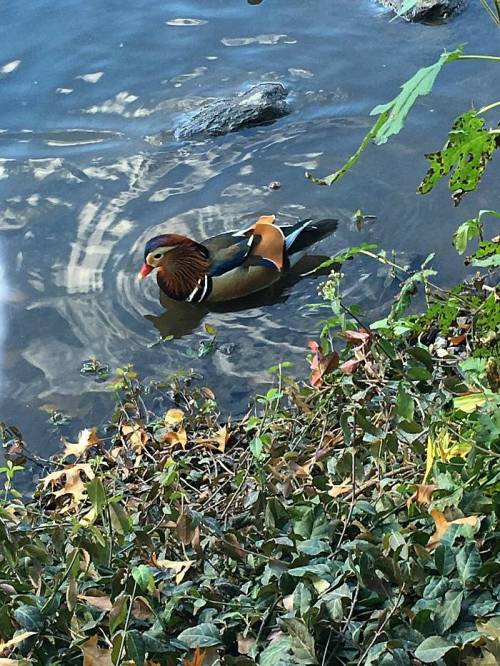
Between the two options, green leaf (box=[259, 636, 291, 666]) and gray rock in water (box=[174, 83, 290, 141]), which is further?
gray rock in water (box=[174, 83, 290, 141])

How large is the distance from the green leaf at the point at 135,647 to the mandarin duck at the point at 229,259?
3.47 metres

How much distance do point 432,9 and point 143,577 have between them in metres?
6.61

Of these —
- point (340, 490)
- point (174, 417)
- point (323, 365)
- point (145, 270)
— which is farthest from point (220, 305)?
point (340, 490)

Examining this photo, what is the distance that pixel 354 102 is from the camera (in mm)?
6539

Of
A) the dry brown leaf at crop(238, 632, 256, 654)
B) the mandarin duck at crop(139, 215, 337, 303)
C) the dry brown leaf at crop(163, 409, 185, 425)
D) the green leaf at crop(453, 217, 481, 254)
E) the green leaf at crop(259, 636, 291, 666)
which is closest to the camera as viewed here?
the green leaf at crop(259, 636, 291, 666)

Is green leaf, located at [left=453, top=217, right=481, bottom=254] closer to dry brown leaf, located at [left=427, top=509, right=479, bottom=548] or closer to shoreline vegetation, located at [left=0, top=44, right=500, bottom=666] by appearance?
shoreline vegetation, located at [left=0, top=44, right=500, bottom=666]

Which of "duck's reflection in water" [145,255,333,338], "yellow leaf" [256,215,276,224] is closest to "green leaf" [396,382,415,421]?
"duck's reflection in water" [145,255,333,338]

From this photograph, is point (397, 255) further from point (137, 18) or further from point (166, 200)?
point (137, 18)

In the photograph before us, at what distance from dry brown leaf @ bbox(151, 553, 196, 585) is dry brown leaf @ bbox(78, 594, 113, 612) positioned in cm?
15

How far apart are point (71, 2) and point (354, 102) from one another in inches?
121

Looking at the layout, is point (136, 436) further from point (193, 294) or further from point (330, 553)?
point (330, 553)

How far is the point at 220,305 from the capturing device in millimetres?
5398

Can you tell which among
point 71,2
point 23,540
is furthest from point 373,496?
point 71,2

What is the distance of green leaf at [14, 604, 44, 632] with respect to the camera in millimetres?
1960
